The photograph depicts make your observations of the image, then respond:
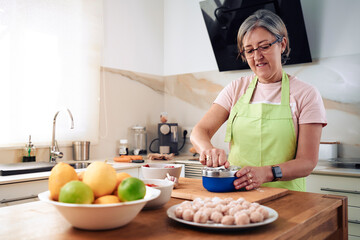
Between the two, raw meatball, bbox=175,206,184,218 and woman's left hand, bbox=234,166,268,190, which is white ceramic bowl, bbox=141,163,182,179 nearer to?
woman's left hand, bbox=234,166,268,190

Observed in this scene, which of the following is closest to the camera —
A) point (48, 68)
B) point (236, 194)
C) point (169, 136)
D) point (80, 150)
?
point (236, 194)

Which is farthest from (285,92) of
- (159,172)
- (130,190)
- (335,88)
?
(335,88)

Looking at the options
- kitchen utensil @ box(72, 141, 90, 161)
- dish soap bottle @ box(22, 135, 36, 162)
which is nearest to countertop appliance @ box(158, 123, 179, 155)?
kitchen utensil @ box(72, 141, 90, 161)

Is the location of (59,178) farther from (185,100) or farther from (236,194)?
(185,100)

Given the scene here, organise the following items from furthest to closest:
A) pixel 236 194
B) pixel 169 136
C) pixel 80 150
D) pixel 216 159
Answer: pixel 169 136, pixel 80 150, pixel 216 159, pixel 236 194

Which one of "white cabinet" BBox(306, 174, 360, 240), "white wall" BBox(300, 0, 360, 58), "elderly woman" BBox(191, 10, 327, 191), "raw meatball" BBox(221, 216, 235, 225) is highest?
"white wall" BBox(300, 0, 360, 58)

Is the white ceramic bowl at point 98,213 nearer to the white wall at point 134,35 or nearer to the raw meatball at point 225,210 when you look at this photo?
the raw meatball at point 225,210

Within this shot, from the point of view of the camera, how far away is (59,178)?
793 mm

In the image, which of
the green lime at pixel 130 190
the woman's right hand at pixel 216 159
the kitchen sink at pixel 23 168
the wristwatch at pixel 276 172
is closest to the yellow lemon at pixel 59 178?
the green lime at pixel 130 190

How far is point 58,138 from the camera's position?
268 cm

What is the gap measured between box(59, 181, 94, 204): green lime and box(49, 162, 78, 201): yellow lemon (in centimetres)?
4

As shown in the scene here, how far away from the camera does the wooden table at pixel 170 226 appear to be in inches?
30.3

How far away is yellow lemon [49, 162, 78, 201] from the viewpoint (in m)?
0.79

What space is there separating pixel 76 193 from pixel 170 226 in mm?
248
